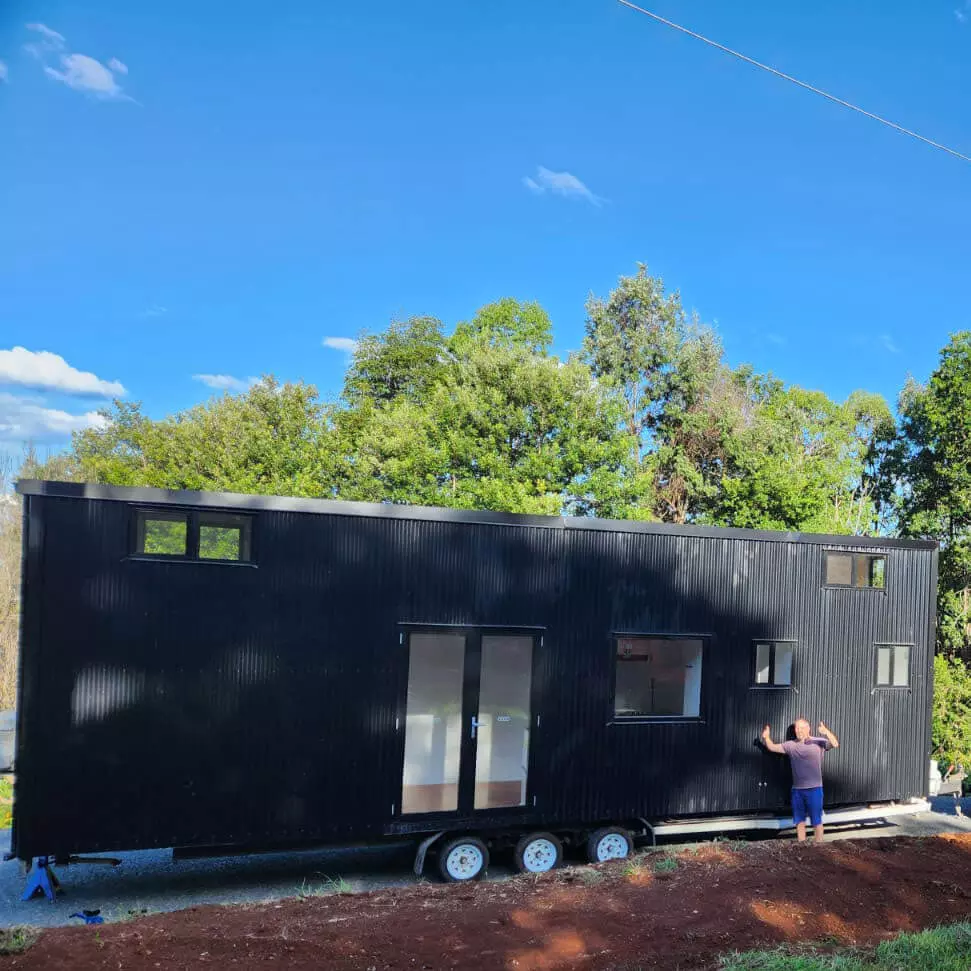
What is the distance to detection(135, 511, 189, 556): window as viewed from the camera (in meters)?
7.16

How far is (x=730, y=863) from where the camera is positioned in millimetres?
7023

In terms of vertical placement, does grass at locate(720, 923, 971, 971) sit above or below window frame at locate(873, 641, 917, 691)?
below

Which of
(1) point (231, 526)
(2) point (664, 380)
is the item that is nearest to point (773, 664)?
(1) point (231, 526)

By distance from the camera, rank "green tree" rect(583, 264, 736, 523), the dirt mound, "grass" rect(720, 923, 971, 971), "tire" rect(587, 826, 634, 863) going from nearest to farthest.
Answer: "grass" rect(720, 923, 971, 971) < the dirt mound < "tire" rect(587, 826, 634, 863) < "green tree" rect(583, 264, 736, 523)

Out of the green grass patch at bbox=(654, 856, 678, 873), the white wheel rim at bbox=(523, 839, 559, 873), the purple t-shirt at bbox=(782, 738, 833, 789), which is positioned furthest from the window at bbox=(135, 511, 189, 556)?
the purple t-shirt at bbox=(782, 738, 833, 789)

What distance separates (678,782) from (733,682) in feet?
3.99

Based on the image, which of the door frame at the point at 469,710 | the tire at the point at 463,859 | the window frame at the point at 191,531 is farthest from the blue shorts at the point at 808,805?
the window frame at the point at 191,531

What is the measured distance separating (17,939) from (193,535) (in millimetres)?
3201

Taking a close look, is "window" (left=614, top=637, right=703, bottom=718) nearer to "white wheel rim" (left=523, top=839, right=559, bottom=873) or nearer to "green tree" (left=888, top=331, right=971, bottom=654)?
"white wheel rim" (left=523, top=839, right=559, bottom=873)

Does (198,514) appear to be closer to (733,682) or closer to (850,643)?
(733,682)

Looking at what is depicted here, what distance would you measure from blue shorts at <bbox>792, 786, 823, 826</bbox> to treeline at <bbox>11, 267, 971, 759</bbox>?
5152 mm

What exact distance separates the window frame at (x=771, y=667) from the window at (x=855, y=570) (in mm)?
882

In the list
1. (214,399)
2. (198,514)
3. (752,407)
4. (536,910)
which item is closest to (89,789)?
(198,514)

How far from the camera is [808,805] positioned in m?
9.08
